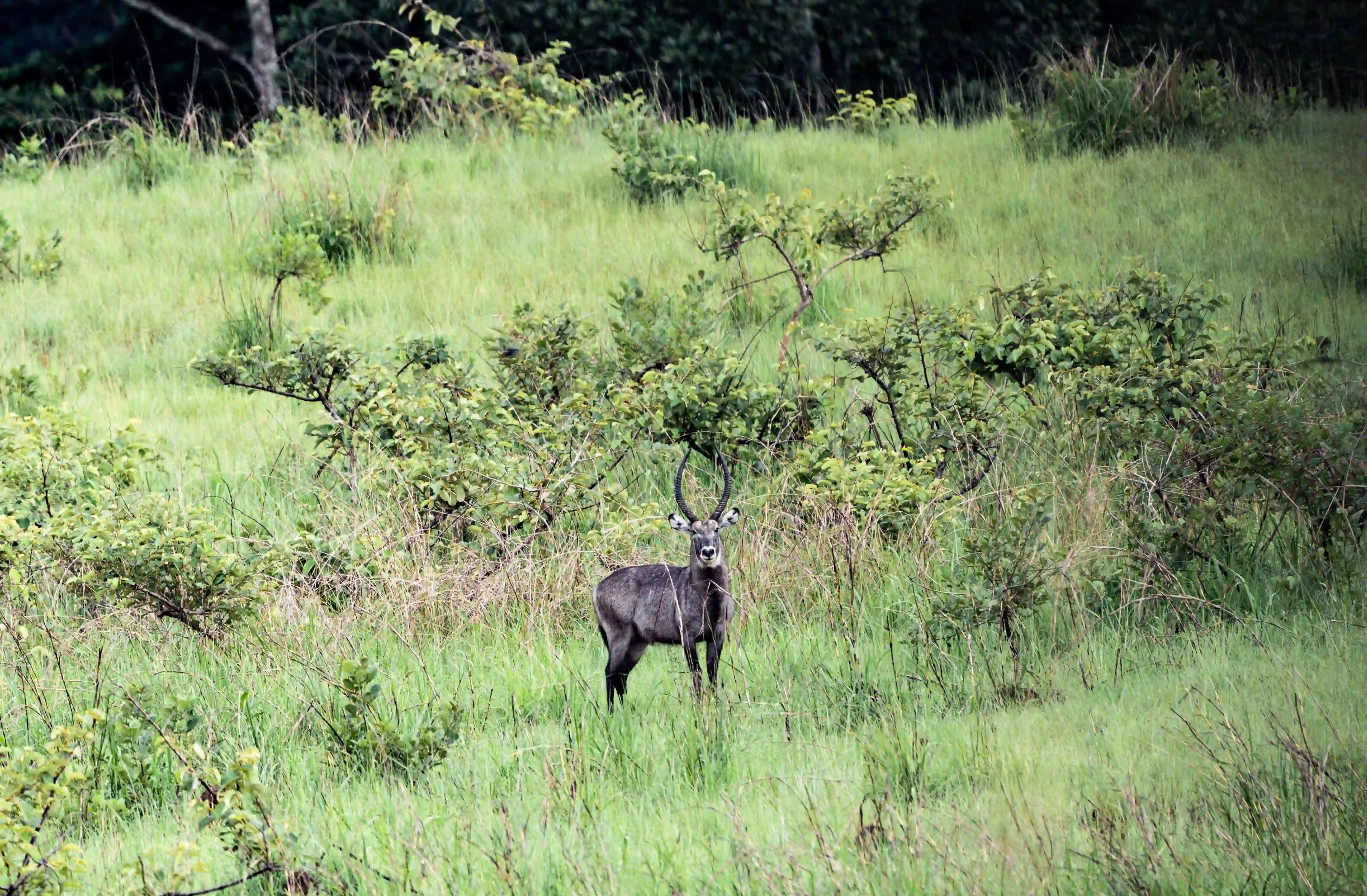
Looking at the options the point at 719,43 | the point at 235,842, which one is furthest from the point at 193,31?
the point at 235,842

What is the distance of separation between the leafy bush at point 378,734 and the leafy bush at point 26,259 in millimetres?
7487

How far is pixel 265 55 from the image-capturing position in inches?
736

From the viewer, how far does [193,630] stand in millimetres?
6773

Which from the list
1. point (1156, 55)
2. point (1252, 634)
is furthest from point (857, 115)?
point (1252, 634)

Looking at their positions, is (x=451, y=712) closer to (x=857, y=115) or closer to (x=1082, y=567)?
(x=1082, y=567)

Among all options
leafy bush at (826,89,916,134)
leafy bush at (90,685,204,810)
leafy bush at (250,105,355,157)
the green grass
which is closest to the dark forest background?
leafy bush at (250,105,355,157)

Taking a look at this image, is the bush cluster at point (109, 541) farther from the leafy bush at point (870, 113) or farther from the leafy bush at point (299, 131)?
the leafy bush at point (870, 113)

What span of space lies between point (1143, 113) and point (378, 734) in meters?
9.67

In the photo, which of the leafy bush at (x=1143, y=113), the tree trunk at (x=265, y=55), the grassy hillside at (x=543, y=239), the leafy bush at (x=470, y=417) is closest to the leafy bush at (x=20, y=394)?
the grassy hillside at (x=543, y=239)

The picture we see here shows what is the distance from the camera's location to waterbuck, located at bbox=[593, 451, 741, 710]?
5.93 meters

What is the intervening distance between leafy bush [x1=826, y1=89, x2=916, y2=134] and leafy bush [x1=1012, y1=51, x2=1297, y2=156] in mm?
1412

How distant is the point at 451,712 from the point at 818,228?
586 centimetres

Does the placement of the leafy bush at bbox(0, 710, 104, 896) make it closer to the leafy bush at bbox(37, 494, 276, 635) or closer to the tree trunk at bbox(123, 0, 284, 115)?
the leafy bush at bbox(37, 494, 276, 635)

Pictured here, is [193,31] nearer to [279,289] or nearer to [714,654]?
[279,289]
